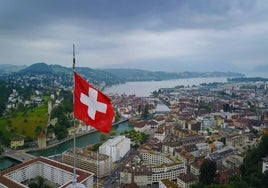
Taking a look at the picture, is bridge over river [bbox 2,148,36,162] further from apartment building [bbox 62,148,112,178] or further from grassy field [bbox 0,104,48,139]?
apartment building [bbox 62,148,112,178]

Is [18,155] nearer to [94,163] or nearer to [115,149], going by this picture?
[115,149]

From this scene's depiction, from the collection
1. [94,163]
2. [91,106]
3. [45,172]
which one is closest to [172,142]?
[94,163]

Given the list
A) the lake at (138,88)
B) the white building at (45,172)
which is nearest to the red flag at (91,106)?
the white building at (45,172)

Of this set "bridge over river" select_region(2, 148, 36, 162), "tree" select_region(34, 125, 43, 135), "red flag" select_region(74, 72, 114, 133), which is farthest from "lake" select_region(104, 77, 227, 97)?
"red flag" select_region(74, 72, 114, 133)

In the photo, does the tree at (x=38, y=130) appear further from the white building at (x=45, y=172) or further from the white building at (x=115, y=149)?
the white building at (x=45, y=172)

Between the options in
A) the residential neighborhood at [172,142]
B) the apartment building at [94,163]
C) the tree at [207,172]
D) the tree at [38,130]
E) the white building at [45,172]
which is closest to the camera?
the tree at [207,172]
